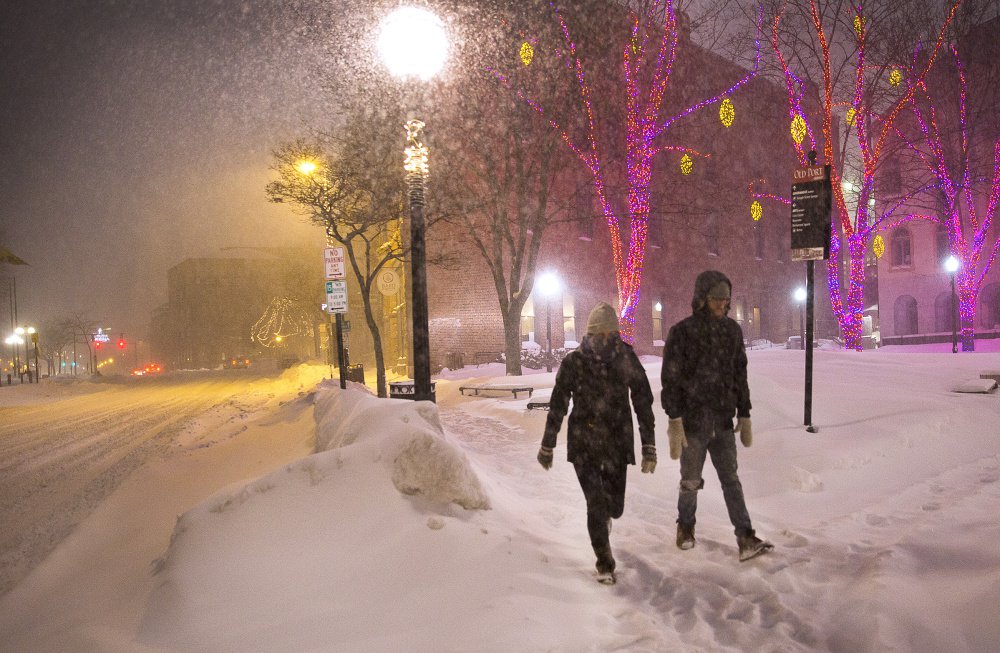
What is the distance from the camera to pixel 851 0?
18.2m

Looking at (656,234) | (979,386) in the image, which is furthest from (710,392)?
(656,234)

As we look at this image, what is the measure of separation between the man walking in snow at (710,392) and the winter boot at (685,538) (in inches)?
13.8

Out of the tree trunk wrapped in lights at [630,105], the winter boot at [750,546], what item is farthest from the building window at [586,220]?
the winter boot at [750,546]

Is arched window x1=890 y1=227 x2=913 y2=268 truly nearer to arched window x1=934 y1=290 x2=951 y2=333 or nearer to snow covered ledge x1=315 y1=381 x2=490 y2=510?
arched window x1=934 y1=290 x2=951 y2=333

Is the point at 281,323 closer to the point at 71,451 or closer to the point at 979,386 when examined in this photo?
the point at 71,451

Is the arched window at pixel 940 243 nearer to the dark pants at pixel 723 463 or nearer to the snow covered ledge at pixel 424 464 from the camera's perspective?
the dark pants at pixel 723 463

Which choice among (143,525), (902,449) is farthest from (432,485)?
(902,449)

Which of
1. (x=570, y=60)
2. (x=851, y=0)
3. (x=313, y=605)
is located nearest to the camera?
(x=313, y=605)

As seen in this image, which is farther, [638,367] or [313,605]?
[638,367]

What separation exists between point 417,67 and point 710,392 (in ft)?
18.9

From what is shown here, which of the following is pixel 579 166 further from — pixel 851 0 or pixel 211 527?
pixel 211 527

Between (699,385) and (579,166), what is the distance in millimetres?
20364

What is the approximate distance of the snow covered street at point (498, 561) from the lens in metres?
3.23

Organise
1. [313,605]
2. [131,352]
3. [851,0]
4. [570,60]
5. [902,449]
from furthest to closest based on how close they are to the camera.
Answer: [131,352] < [851,0] < [570,60] < [902,449] < [313,605]
